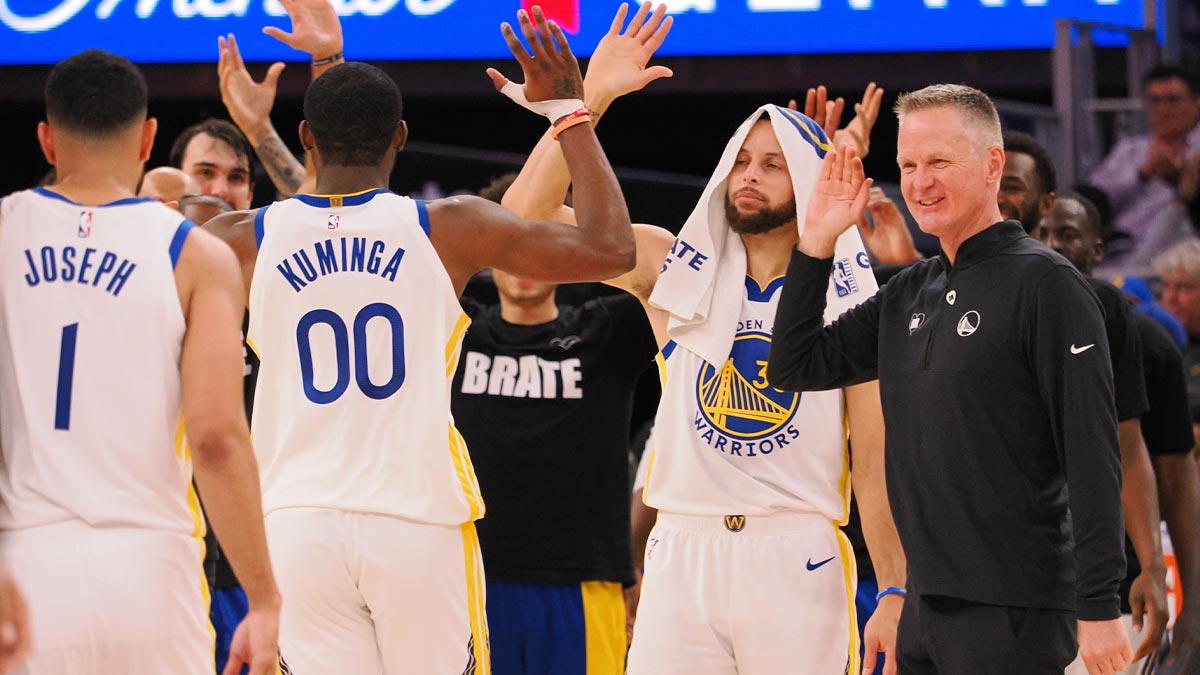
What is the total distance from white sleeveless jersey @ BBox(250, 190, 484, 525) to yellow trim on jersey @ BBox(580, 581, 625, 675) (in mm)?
1781

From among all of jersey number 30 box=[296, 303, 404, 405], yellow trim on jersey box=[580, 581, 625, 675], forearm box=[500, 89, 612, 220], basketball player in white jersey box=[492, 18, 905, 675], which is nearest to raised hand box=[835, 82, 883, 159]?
basketball player in white jersey box=[492, 18, 905, 675]

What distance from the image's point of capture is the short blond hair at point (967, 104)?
4008 mm

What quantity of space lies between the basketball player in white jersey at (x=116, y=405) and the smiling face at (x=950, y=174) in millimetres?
1783

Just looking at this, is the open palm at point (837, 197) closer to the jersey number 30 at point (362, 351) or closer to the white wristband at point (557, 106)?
the white wristband at point (557, 106)

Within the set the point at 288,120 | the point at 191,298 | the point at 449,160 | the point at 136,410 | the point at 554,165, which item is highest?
the point at 288,120

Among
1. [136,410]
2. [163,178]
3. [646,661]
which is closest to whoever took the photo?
[136,410]

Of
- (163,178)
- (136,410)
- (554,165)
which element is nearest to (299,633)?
(136,410)

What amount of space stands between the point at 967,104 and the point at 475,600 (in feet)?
6.19

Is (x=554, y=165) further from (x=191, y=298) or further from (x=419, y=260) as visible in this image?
(x=191, y=298)

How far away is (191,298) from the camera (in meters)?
3.55

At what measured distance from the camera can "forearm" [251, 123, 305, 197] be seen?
6469mm

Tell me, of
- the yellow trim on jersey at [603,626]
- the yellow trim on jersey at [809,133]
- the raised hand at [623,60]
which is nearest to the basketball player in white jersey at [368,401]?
the raised hand at [623,60]

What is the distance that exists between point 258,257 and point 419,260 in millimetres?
477

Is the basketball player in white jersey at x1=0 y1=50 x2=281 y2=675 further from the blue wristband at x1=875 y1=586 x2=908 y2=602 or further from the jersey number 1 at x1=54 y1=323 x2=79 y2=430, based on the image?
the blue wristband at x1=875 y1=586 x2=908 y2=602
